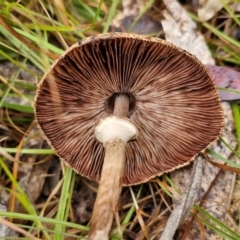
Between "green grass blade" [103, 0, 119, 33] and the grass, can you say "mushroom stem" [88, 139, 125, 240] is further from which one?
"green grass blade" [103, 0, 119, 33]

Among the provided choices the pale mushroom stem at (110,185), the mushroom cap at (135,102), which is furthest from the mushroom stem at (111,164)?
the mushroom cap at (135,102)

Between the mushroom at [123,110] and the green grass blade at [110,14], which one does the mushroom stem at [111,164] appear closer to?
the mushroom at [123,110]

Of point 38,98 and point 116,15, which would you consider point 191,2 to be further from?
point 38,98

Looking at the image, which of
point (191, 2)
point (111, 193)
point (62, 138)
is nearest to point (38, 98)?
point (62, 138)

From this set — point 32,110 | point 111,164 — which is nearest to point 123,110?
point 111,164

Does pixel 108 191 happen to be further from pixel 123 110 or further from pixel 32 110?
pixel 32 110
